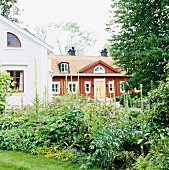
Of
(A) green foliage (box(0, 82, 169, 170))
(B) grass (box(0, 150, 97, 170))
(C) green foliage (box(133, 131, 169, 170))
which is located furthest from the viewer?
(B) grass (box(0, 150, 97, 170))

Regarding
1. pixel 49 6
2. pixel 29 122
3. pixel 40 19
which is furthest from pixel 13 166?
pixel 40 19

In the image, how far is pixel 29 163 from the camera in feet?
13.3

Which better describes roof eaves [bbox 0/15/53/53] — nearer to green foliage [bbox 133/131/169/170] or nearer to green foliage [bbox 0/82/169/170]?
green foliage [bbox 0/82/169/170]

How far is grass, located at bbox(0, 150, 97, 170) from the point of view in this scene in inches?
152

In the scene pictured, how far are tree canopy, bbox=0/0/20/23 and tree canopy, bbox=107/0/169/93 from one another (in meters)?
13.9

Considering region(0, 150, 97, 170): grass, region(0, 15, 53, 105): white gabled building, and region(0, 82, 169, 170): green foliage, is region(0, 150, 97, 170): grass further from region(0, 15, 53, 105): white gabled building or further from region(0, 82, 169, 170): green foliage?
region(0, 15, 53, 105): white gabled building

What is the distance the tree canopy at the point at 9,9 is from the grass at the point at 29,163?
77.6ft

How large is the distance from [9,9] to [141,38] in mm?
17339

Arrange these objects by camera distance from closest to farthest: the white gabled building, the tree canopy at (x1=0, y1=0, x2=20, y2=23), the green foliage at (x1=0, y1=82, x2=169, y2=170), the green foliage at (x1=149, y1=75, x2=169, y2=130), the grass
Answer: the green foliage at (x1=149, y1=75, x2=169, y2=130)
the green foliage at (x1=0, y1=82, x2=169, y2=170)
the grass
the white gabled building
the tree canopy at (x1=0, y1=0, x2=20, y2=23)

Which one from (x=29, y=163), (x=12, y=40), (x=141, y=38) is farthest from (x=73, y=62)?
(x=29, y=163)

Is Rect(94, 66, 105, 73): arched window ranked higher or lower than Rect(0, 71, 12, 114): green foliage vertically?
higher

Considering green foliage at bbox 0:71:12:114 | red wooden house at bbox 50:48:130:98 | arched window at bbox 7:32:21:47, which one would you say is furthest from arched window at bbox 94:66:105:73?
green foliage at bbox 0:71:12:114

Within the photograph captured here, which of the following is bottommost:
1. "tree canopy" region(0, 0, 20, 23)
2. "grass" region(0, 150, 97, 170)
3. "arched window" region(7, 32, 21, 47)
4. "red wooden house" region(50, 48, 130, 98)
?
"grass" region(0, 150, 97, 170)

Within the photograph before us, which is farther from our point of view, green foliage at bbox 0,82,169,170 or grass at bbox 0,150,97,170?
grass at bbox 0,150,97,170
